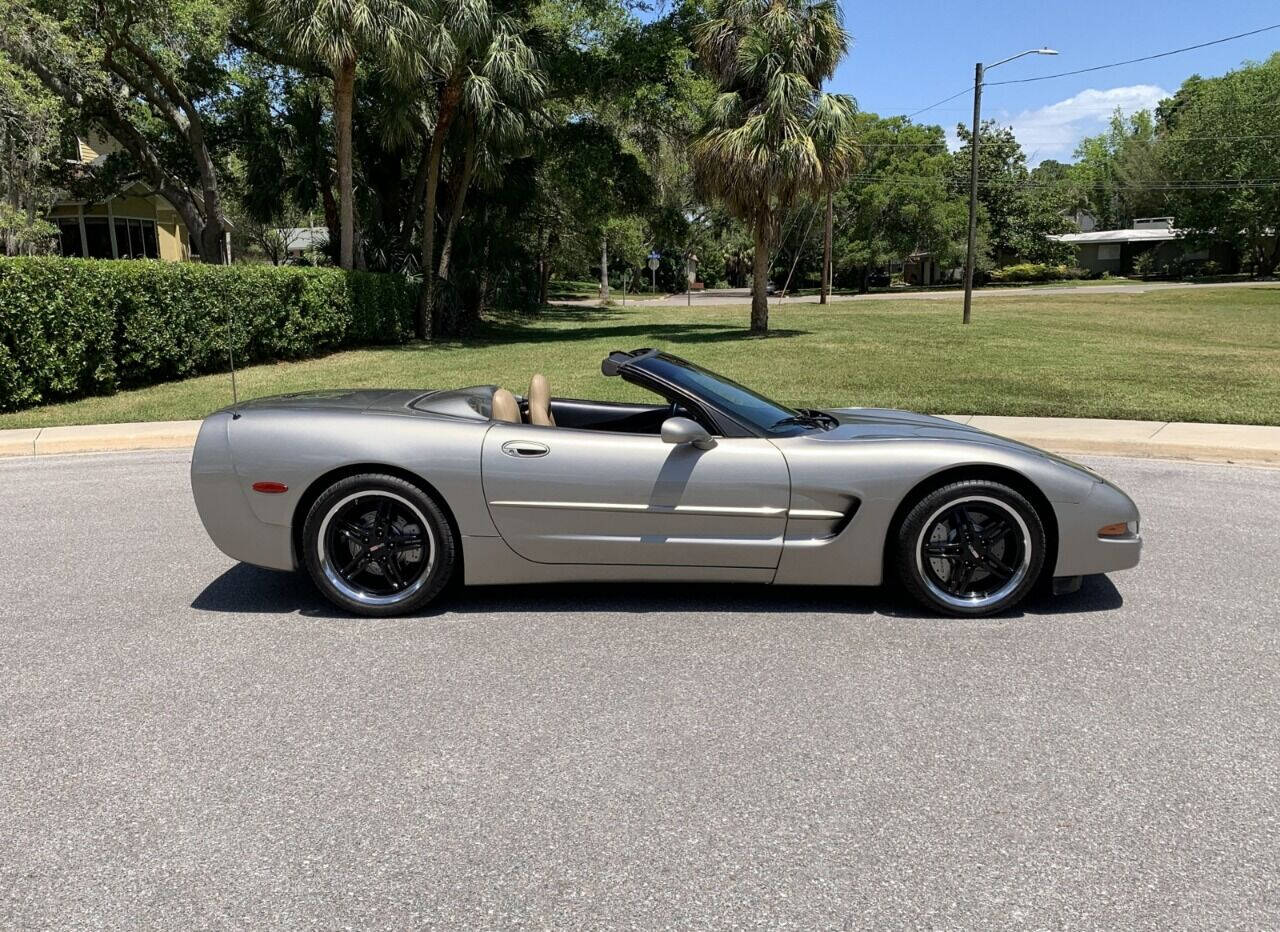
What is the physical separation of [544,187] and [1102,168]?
3617 inches

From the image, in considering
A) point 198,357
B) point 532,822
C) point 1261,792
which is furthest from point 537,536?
point 198,357

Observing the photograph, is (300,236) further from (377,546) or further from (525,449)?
(525,449)

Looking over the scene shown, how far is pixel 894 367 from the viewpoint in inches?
640

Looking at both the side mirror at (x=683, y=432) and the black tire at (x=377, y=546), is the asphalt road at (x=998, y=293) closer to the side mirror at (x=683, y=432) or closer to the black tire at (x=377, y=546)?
the side mirror at (x=683, y=432)

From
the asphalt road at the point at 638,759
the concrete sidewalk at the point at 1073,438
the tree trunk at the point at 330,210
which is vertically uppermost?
the tree trunk at the point at 330,210

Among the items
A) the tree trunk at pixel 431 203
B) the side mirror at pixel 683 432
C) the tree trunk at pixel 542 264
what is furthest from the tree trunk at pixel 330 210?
the side mirror at pixel 683 432

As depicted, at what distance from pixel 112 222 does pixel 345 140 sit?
1542 cm

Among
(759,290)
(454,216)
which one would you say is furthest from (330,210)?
(759,290)

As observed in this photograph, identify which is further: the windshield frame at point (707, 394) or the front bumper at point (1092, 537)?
the windshield frame at point (707, 394)

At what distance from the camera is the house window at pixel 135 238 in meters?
31.5

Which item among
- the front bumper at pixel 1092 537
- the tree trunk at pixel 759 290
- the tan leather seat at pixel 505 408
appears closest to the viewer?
the front bumper at pixel 1092 537

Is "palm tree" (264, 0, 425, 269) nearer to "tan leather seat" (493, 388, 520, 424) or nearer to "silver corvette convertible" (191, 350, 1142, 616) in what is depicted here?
"tan leather seat" (493, 388, 520, 424)

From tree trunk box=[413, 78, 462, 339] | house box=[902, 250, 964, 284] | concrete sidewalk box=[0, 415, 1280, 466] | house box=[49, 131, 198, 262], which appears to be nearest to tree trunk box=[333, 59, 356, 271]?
tree trunk box=[413, 78, 462, 339]

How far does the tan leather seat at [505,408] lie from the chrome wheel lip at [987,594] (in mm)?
2084
